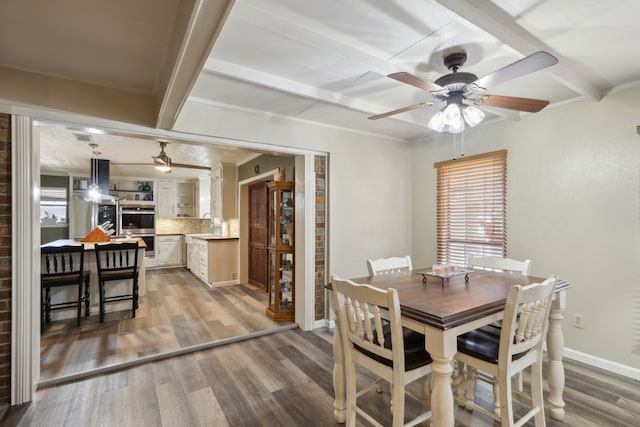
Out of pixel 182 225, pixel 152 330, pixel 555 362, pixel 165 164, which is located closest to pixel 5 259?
pixel 152 330

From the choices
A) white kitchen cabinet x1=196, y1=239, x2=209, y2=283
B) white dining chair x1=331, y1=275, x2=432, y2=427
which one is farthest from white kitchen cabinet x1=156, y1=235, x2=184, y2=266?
white dining chair x1=331, y1=275, x2=432, y2=427

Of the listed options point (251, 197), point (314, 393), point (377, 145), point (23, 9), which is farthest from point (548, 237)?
point (251, 197)

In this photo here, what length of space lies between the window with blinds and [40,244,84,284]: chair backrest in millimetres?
4502

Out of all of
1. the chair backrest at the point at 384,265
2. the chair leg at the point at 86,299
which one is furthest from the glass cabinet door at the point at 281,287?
the chair leg at the point at 86,299

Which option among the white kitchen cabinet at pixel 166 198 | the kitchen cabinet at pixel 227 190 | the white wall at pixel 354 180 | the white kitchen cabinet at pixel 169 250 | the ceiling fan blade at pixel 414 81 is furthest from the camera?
the white kitchen cabinet at pixel 166 198

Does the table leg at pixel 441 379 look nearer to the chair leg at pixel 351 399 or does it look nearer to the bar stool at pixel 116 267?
the chair leg at pixel 351 399

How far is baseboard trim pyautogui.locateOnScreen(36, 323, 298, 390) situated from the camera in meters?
2.43

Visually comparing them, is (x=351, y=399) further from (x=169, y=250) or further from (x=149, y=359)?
(x=169, y=250)

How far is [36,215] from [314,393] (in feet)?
8.17

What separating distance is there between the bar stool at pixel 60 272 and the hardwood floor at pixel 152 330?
0.72 feet

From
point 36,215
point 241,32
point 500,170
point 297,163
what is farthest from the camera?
point 297,163

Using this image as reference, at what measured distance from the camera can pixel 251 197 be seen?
5941 millimetres

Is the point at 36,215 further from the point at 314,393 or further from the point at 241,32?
the point at 314,393

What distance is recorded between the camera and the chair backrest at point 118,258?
12.7ft
